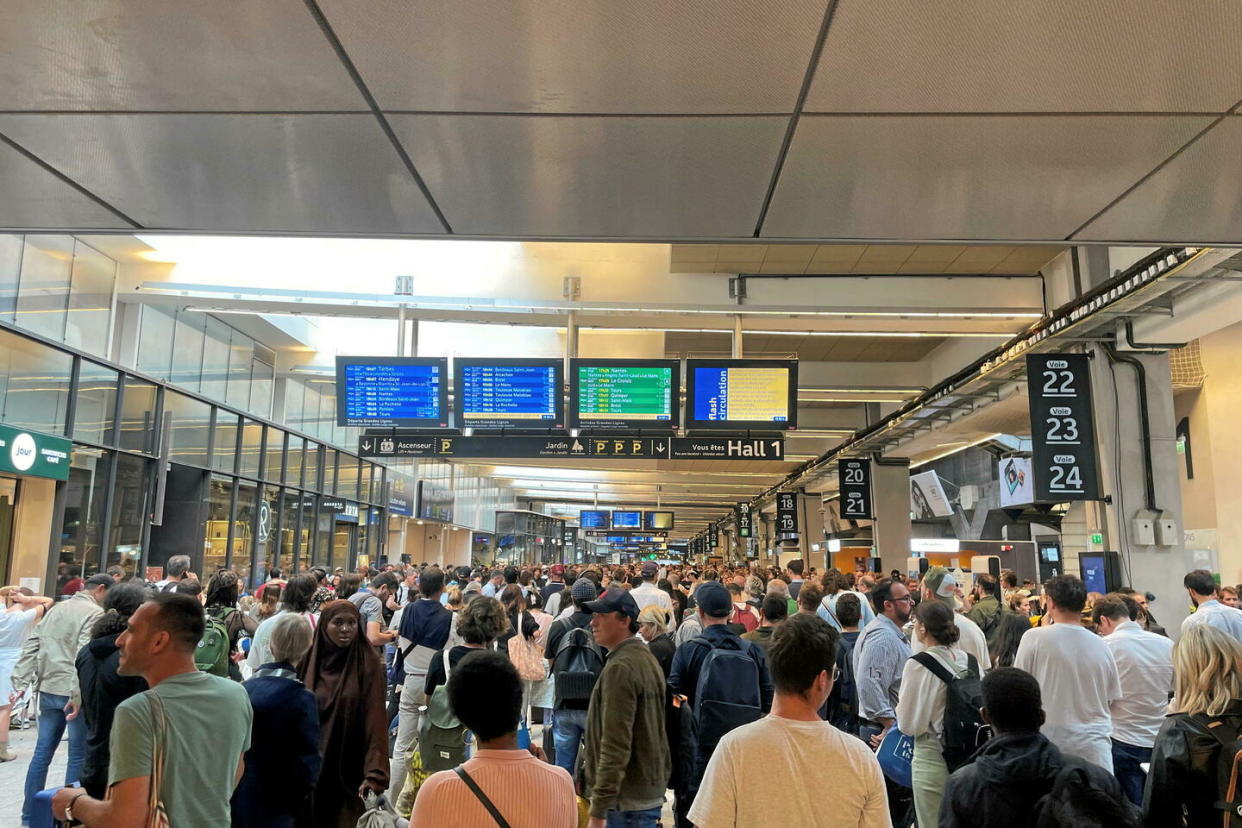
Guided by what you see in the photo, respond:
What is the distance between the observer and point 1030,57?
10.8 ft

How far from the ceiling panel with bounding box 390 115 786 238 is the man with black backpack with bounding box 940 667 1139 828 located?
99.1 inches

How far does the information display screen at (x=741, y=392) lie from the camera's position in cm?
1195

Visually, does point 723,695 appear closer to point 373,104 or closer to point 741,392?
point 373,104

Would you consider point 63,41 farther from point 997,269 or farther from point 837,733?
point 997,269

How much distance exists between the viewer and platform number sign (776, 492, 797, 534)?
3203cm

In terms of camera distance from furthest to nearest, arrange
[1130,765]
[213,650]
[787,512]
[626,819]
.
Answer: [787,512]
[213,650]
[1130,765]
[626,819]

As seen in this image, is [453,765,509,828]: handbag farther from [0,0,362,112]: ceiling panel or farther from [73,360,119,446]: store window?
[73,360,119,446]: store window

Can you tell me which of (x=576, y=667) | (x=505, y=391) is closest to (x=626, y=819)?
(x=576, y=667)

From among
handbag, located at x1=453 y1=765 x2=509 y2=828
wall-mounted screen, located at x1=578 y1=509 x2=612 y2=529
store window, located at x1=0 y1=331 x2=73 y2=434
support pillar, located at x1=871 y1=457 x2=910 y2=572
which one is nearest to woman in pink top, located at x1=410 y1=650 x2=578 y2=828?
handbag, located at x1=453 y1=765 x2=509 y2=828

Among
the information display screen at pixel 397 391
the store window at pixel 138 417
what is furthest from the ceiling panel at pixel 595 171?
the store window at pixel 138 417

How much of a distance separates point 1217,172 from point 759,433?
8.44 meters

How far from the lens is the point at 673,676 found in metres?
5.32

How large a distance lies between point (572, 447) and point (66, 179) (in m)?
8.77

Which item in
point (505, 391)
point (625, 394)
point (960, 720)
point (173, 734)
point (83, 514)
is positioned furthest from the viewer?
point (83, 514)
